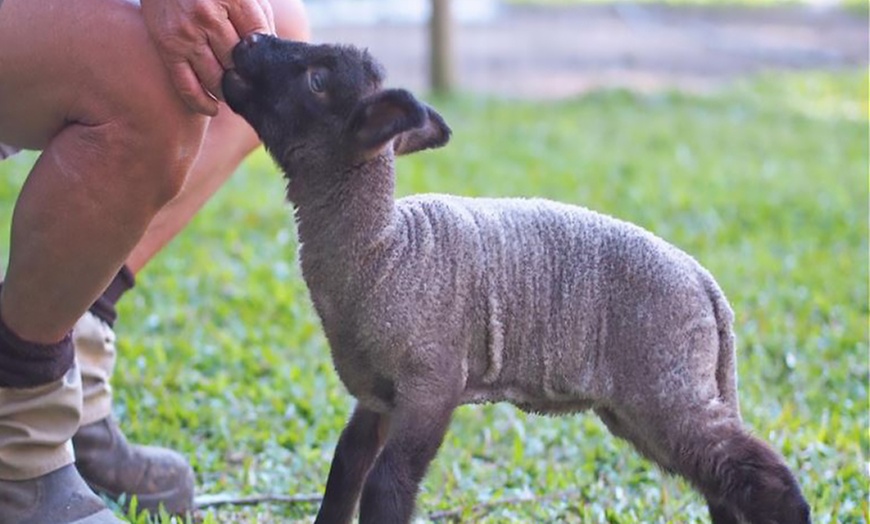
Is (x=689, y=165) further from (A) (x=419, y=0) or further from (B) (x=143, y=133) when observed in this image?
(A) (x=419, y=0)

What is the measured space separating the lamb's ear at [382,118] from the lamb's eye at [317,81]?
0.10m

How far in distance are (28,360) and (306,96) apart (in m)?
0.90

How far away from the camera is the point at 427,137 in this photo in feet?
11.1

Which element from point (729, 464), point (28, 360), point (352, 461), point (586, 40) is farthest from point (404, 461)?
point (586, 40)

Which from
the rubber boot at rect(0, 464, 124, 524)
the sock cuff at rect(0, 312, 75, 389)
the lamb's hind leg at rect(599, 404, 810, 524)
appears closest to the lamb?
the lamb's hind leg at rect(599, 404, 810, 524)

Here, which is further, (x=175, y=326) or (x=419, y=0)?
(x=419, y=0)

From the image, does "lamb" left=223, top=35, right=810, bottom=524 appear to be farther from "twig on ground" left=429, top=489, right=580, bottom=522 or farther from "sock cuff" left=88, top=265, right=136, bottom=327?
"sock cuff" left=88, top=265, right=136, bottom=327

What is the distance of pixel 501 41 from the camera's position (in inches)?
633

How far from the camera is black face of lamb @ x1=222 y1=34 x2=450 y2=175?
127 inches

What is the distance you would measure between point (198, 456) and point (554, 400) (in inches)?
63.4

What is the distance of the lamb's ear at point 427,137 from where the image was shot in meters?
3.32

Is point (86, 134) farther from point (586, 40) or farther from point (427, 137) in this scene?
point (586, 40)

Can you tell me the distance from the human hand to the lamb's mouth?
0.02 metres

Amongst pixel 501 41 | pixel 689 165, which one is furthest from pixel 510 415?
pixel 501 41
